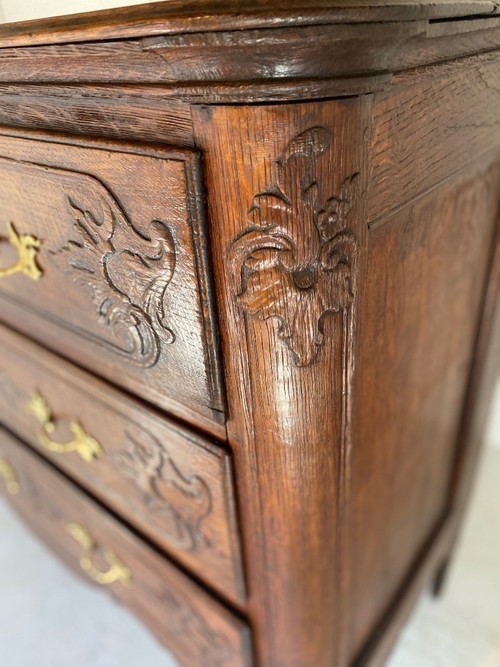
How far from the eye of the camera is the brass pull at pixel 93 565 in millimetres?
656

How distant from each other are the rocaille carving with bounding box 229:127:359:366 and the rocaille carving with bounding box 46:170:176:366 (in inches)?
2.5

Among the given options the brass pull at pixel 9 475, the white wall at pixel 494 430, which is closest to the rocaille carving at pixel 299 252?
the brass pull at pixel 9 475

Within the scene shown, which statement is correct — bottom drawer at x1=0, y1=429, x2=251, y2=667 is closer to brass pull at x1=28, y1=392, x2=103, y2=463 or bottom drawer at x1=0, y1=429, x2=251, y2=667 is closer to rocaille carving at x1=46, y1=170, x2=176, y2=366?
brass pull at x1=28, y1=392, x2=103, y2=463

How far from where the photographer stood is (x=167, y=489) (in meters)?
0.49

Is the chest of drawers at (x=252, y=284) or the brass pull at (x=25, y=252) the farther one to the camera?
the brass pull at (x=25, y=252)

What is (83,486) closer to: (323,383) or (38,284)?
(38,284)

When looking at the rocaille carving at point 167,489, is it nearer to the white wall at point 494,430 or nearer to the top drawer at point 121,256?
the top drawer at point 121,256

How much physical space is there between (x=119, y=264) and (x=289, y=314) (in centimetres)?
14

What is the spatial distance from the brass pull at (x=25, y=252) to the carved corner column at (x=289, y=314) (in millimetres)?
216

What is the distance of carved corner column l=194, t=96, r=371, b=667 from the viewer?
0.27 metres

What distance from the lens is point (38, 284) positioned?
0.48 m

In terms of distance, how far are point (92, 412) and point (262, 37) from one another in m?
0.41

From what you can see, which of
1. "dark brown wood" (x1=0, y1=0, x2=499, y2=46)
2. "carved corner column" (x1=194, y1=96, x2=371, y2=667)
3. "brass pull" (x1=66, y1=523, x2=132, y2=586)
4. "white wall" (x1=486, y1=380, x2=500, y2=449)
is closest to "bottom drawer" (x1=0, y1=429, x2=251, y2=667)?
"brass pull" (x1=66, y1=523, x2=132, y2=586)

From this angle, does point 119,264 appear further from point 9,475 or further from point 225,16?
point 9,475
